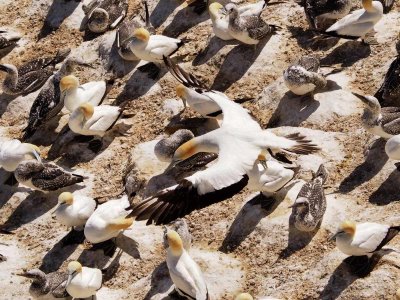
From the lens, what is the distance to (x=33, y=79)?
1923cm

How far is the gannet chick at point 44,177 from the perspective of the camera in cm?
1652

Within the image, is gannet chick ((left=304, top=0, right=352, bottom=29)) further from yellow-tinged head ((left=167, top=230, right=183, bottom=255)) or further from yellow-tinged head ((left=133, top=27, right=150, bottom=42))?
yellow-tinged head ((left=167, top=230, right=183, bottom=255))

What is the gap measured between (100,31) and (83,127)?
3303mm

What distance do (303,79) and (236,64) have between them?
5.78 feet

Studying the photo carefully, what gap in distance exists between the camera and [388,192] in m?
15.1

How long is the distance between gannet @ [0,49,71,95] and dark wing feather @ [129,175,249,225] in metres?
5.94

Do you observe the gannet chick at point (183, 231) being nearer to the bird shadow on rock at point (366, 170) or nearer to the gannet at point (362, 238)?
the gannet at point (362, 238)

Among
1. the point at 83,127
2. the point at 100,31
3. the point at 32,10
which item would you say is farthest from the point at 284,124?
the point at 32,10

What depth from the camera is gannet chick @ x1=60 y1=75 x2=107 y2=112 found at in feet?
59.0

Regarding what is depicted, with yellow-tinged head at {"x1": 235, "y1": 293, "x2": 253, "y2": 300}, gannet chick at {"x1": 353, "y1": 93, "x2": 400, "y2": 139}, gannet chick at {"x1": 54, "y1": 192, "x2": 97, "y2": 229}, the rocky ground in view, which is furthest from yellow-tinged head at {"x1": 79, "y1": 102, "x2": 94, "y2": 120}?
yellow-tinged head at {"x1": 235, "y1": 293, "x2": 253, "y2": 300}

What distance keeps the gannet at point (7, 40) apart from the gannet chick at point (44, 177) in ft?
13.4

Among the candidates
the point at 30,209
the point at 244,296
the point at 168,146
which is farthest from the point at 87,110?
the point at 244,296

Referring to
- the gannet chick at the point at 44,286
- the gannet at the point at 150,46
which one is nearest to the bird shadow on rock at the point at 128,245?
the gannet chick at the point at 44,286

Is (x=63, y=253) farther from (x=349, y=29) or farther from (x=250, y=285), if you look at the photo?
(x=349, y=29)
